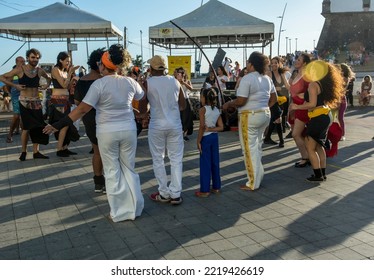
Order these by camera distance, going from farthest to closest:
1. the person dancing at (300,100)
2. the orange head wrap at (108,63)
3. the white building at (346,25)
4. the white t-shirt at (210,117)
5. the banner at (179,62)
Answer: the white building at (346,25)
the banner at (179,62)
the person dancing at (300,100)
the white t-shirt at (210,117)
the orange head wrap at (108,63)

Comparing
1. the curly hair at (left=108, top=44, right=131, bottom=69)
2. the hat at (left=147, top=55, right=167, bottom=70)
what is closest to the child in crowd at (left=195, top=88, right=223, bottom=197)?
the hat at (left=147, top=55, right=167, bottom=70)

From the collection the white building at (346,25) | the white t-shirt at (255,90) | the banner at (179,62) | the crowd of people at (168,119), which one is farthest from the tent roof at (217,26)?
the white building at (346,25)

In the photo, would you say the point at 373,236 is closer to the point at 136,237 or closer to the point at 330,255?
the point at 330,255

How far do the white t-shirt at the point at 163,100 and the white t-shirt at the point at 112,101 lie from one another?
35cm

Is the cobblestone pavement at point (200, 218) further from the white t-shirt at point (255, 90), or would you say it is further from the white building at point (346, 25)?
the white building at point (346, 25)

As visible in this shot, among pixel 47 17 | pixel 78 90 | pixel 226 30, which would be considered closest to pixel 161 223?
pixel 78 90

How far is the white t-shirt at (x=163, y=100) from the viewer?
4867mm

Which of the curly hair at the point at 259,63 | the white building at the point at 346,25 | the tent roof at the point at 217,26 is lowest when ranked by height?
the curly hair at the point at 259,63

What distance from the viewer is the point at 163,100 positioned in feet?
16.0

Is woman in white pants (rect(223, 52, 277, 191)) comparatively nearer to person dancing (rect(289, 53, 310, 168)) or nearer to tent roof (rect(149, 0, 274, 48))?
person dancing (rect(289, 53, 310, 168))

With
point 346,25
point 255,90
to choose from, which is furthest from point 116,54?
point 346,25

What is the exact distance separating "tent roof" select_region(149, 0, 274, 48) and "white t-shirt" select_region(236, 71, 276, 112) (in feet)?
33.7

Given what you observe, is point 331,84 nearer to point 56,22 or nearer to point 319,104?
point 319,104

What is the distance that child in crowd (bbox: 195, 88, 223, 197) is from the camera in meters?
5.41
